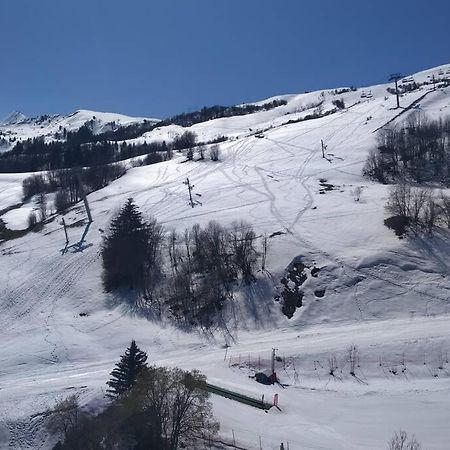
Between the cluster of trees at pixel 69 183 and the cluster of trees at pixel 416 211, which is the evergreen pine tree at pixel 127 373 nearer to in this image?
the cluster of trees at pixel 416 211

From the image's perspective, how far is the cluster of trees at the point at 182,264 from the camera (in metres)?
54.1

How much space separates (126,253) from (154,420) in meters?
35.5

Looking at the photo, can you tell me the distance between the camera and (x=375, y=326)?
44.2 metres

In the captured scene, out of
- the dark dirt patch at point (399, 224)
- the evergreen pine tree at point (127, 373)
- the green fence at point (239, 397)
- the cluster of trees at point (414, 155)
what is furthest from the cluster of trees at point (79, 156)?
the evergreen pine tree at point (127, 373)

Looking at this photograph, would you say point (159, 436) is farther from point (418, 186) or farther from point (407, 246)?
point (418, 186)

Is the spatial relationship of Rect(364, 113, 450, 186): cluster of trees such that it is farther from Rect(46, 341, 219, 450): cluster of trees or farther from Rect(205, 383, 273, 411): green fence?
Rect(46, 341, 219, 450): cluster of trees

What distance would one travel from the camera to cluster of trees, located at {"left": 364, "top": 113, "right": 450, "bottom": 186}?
3241 inches

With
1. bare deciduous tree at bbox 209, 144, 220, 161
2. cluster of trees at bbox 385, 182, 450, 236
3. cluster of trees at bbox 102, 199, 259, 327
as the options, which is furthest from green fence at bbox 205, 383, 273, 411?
bare deciduous tree at bbox 209, 144, 220, 161

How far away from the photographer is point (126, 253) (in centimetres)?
6147

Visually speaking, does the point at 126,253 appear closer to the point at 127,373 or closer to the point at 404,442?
the point at 127,373

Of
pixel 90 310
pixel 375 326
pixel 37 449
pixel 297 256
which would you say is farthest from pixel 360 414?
pixel 90 310

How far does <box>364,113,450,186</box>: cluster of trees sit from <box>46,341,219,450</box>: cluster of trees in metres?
62.1

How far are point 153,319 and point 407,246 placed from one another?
28193 mm

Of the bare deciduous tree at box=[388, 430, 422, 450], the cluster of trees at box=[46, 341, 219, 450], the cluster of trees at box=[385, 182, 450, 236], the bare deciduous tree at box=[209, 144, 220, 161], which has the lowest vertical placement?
the bare deciduous tree at box=[388, 430, 422, 450]
